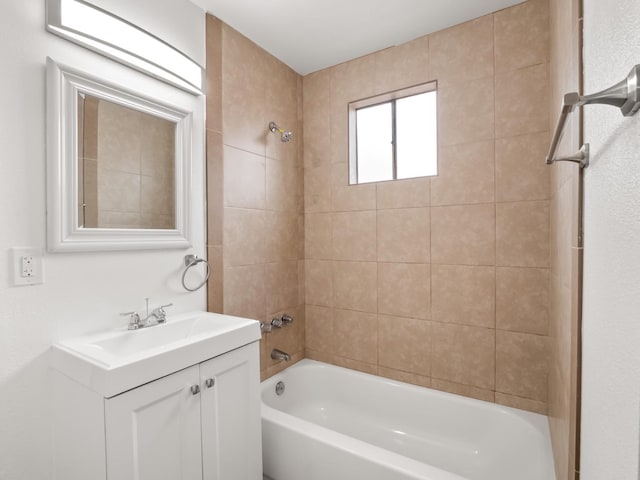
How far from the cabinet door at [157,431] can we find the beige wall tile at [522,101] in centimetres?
199

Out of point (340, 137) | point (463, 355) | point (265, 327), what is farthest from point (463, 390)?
point (340, 137)

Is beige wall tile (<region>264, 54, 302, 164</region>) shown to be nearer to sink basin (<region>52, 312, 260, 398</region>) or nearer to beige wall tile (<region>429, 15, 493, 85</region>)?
beige wall tile (<region>429, 15, 493, 85</region>)

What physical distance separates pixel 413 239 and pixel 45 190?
6.14 feet

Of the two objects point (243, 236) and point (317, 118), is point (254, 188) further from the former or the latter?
point (317, 118)

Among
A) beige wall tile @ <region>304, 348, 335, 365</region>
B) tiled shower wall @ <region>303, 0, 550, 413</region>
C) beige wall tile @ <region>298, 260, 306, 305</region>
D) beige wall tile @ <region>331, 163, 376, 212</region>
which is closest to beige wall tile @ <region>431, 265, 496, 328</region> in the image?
tiled shower wall @ <region>303, 0, 550, 413</region>

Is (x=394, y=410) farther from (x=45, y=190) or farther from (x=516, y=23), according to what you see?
(x=516, y=23)

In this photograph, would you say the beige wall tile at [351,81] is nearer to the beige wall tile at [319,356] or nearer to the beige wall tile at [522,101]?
the beige wall tile at [522,101]

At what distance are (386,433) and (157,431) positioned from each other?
148 centimetres

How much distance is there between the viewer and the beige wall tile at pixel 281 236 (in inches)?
86.8

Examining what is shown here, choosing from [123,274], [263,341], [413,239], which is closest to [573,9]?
[413,239]

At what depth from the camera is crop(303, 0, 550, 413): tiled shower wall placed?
1730mm

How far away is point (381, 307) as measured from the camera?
2.20 metres

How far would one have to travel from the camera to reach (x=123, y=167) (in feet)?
4.76

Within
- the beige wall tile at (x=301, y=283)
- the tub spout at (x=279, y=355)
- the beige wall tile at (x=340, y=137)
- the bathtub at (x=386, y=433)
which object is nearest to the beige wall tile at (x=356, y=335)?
the bathtub at (x=386, y=433)
